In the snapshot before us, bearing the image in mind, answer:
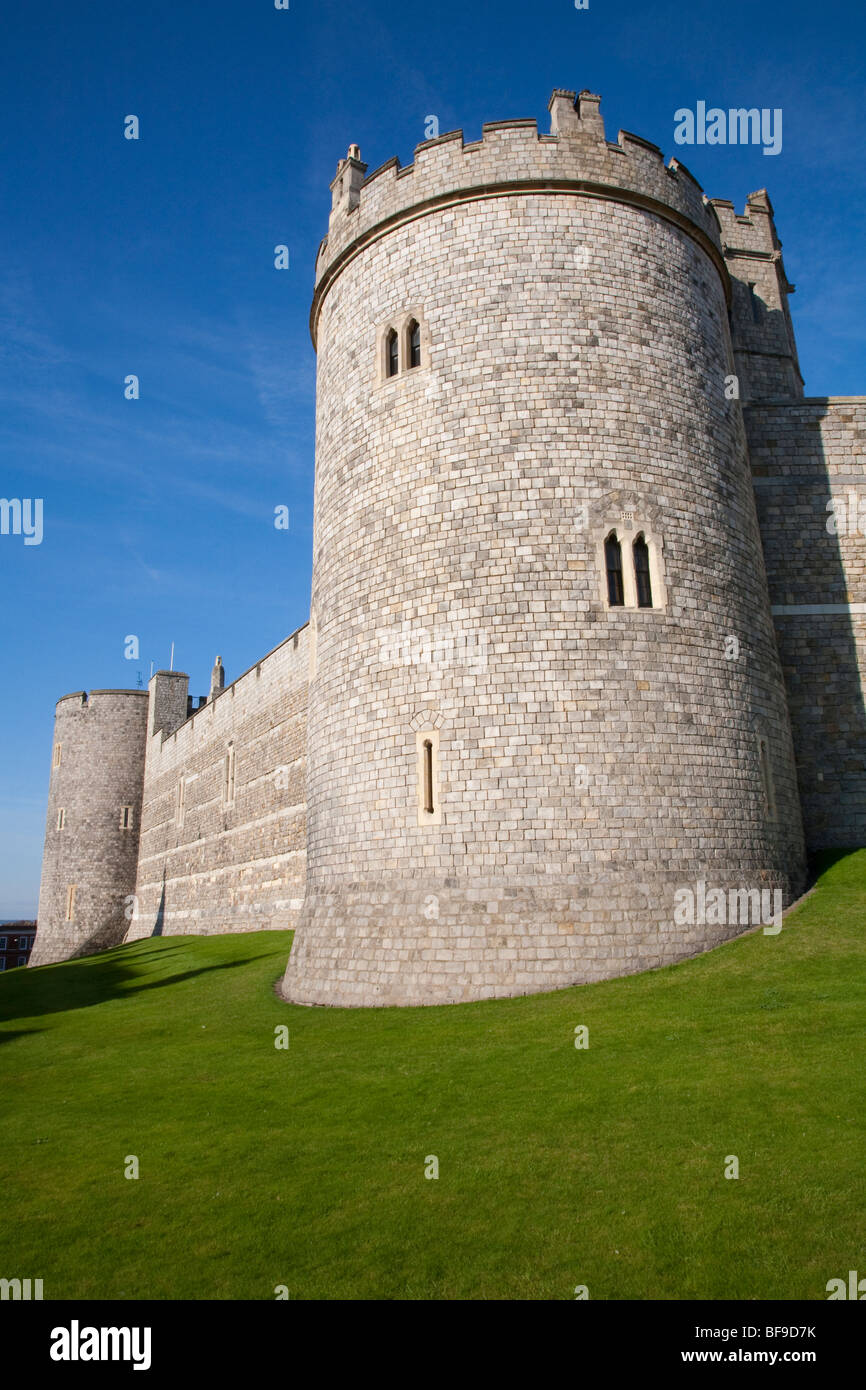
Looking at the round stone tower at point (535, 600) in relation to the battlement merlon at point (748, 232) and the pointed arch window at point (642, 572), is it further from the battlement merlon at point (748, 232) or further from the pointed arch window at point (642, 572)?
the battlement merlon at point (748, 232)

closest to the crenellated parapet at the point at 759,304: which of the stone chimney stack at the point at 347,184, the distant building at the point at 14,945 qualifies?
the stone chimney stack at the point at 347,184

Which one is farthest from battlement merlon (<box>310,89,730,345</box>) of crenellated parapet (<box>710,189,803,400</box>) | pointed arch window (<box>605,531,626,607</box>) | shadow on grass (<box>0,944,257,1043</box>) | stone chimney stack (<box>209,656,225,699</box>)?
stone chimney stack (<box>209,656,225,699</box>)

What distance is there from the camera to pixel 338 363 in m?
14.6

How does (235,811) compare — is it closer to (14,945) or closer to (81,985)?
(81,985)

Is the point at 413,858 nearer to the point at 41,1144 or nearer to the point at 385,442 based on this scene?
the point at 41,1144

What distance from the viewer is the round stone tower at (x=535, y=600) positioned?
35.0 feet

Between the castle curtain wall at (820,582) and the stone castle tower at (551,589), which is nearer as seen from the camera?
the stone castle tower at (551,589)

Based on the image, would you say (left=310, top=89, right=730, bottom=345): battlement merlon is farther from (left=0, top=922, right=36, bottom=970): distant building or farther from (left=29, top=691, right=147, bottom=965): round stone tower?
(left=0, top=922, right=36, bottom=970): distant building

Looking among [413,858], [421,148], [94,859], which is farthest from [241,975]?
[94,859]

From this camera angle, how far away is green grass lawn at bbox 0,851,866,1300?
4.67 meters

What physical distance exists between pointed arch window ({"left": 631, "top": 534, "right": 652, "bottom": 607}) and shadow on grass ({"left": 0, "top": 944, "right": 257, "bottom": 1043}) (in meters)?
10.3

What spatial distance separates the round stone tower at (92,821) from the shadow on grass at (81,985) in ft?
67.3
